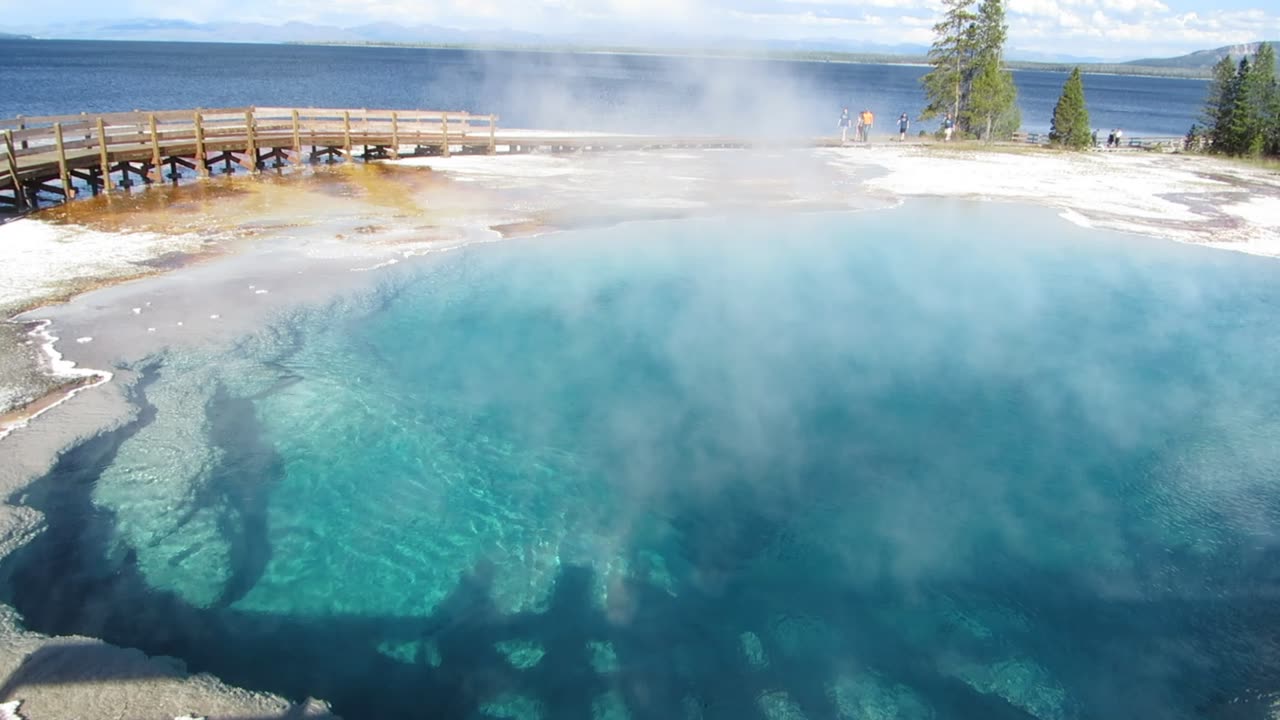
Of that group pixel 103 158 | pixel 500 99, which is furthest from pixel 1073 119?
pixel 500 99

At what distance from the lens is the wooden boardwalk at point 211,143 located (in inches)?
633

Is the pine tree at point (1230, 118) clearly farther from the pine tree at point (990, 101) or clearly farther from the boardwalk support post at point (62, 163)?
the boardwalk support post at point (62, 163)

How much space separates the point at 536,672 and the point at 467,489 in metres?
2.24

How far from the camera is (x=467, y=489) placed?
282 inches

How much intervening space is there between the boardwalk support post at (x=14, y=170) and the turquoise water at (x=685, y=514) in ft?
27.1

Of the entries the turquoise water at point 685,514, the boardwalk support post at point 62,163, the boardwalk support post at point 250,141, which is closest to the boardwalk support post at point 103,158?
the boardwalk support post at point 62,163

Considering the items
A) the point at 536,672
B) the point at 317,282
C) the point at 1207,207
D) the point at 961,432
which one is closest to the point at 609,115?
the point at 1207,207

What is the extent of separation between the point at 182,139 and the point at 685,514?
18086 mm

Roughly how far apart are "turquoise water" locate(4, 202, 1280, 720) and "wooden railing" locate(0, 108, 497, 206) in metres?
8.96

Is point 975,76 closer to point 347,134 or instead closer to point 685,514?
point 347,134

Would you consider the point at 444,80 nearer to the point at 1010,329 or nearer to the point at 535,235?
the point at 535,235

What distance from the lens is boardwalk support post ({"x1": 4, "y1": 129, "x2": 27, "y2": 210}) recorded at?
1487cm

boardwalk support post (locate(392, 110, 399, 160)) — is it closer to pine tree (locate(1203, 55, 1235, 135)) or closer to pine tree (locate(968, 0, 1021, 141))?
pine tree (locate(968, 0, 1021, 141))

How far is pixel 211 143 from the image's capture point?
20250mm
